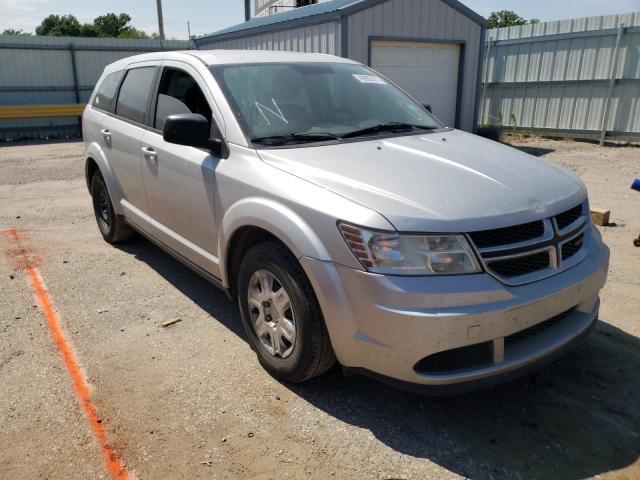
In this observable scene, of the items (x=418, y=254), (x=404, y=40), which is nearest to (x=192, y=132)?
(x=418, y=254)

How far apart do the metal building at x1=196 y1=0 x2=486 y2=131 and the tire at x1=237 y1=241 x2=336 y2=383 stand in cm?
814

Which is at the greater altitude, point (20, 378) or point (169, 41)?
point (169, 41)

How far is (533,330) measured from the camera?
2826mm

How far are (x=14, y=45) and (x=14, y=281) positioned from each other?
51.5 feet

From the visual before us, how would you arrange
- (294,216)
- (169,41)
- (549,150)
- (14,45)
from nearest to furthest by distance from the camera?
(294,216), (549,150), (14,45), (169,41)

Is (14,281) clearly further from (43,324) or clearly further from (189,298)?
(189,298)

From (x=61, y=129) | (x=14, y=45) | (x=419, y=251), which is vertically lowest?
(x=61, y=129)

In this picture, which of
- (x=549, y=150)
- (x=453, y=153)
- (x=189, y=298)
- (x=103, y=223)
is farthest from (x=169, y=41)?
(x=453, y=153)

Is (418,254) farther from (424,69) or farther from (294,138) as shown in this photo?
(424,69)

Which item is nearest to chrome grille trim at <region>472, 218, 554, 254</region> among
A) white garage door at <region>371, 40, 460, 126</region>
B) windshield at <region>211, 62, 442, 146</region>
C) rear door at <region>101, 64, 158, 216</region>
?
windshield at <region>211, 62, 442, 146</region>

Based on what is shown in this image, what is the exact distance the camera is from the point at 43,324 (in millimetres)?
4133

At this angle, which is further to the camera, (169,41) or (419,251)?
(169,41)

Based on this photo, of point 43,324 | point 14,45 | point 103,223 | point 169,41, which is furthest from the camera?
point 169,41

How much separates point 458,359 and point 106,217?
447 centimetres
